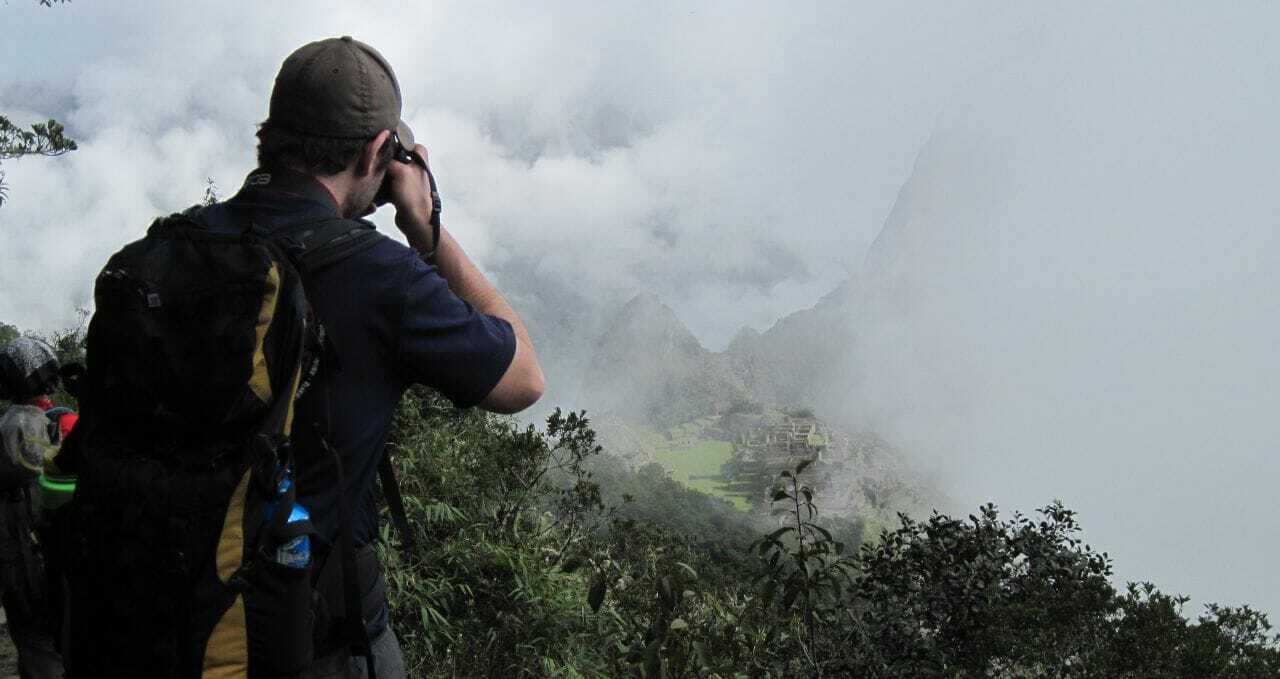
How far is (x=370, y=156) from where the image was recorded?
1.55m

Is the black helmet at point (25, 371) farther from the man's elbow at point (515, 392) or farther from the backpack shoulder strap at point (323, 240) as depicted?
the man's elbow at point (515, 392)

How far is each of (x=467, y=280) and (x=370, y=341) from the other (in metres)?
0.28

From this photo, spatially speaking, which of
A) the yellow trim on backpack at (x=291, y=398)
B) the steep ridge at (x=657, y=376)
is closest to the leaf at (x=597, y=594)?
the yellow trim on backpack at (x=291, y=398)

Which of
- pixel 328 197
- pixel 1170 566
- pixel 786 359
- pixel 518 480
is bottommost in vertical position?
pixel 328 197

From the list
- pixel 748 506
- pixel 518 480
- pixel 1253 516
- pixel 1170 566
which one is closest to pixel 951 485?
pixel 1170 566

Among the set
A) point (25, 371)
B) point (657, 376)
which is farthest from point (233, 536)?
point (657, 376)

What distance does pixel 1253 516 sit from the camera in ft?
445

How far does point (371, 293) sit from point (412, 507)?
4.58 m

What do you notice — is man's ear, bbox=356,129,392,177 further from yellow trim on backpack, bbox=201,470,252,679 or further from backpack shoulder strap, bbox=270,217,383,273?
yellow trim on backpack, bbox=201,470,252,679

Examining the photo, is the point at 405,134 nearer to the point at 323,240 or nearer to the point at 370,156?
the point at 370,156

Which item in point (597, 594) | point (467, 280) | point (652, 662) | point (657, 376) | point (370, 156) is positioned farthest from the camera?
point (657, 376)

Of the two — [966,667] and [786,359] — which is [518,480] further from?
[786,359]

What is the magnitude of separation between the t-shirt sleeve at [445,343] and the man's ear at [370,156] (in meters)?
0.24

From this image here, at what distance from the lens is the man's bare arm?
1.52 m
